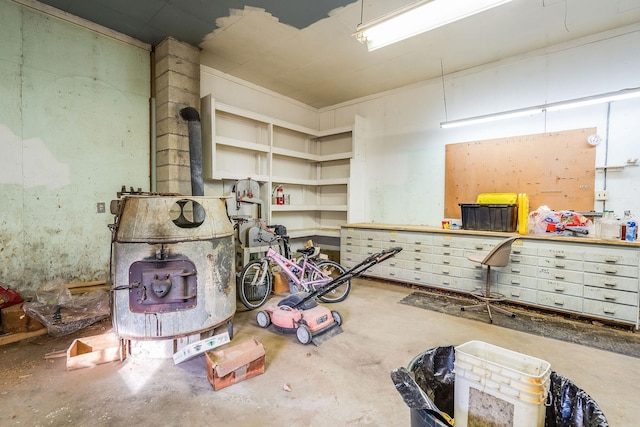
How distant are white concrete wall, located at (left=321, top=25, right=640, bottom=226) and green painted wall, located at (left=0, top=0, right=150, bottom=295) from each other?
12.5ft

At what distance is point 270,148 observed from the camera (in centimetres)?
468

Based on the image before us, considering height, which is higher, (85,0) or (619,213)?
(85,0)

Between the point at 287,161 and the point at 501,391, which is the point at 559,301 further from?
the point at 287,161

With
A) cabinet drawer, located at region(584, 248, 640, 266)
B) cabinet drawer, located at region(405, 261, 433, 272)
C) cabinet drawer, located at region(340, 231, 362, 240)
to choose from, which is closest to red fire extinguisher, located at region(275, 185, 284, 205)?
cabinet drawer, located at region(340, 231, 362, 240)

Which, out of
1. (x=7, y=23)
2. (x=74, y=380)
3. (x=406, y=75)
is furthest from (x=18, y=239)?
(x=406, y=75)

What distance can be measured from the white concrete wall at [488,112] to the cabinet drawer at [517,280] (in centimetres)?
109

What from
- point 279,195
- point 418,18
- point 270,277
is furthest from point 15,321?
point 418,18

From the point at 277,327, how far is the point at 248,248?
133 centimetres

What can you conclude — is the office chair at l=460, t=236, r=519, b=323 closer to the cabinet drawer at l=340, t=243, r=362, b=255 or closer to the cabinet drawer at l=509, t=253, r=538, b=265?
the cabinet drawer at l=509, t=253, r=538, b=265

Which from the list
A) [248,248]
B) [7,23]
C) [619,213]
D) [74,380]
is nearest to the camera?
[74,380]

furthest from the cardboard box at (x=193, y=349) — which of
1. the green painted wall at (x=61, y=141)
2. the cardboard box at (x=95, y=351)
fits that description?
the green painted wall at (x=61, y=141)

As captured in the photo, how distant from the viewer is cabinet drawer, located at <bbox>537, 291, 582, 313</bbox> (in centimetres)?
304

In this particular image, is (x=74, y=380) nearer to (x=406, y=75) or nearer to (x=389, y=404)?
(x=389, y=404)

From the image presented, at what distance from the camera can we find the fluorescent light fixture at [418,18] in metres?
1.97
